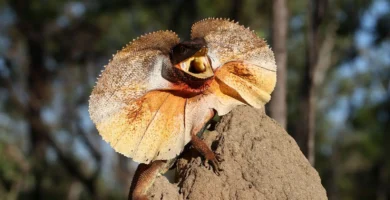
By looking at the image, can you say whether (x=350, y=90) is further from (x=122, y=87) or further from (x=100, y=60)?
(x=122, y=87)

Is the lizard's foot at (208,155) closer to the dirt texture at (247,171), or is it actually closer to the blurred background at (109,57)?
the dirt texture at (247,171)

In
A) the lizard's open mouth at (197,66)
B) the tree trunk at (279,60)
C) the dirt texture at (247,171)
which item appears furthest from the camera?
the tree trunk at (279,60)

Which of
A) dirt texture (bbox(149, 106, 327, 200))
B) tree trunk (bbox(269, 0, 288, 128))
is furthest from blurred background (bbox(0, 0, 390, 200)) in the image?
dirt texture (bbox(149, 106, 327, 200))

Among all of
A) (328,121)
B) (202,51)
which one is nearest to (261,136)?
(202,51)

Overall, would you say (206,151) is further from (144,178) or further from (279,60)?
(279,60)

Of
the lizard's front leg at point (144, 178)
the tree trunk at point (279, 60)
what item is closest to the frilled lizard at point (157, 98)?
the lizard's front leg at point (144, 178)

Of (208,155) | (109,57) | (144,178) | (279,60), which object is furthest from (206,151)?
(109,57)

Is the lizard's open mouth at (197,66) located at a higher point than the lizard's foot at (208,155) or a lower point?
higher
